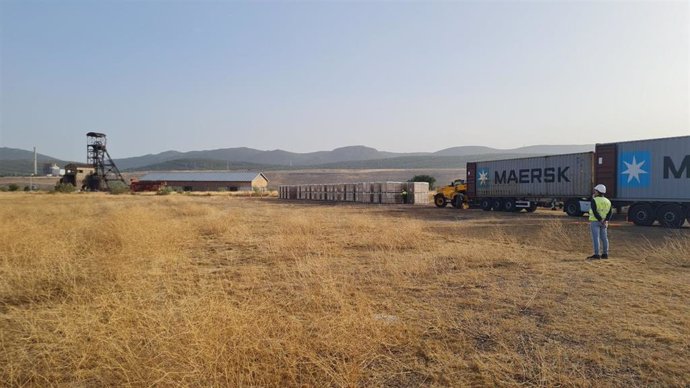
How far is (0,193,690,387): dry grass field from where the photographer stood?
13.4ft

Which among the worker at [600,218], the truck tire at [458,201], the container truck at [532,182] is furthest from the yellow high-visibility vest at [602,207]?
the truck tire at [458,201]

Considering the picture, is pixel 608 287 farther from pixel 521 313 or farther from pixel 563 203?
pixel 563 203

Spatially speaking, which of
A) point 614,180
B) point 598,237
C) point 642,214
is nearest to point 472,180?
point 614,180

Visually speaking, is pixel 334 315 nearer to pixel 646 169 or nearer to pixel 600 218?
pixel 600 218

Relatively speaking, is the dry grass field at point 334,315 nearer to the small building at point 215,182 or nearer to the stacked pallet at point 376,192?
the stacked pallet at point 376,192

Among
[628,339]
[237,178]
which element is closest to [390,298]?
[628,339]

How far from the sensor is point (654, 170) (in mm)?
18922

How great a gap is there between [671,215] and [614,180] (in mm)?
2893

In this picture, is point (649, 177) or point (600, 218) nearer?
point (600, 218)

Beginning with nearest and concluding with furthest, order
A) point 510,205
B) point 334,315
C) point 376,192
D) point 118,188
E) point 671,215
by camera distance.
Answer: point 334,315, point 671,215, point 510,205, point 376,192, point 118,188

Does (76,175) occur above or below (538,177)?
above

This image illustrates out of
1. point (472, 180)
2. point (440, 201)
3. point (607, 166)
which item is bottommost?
point (440, 201)

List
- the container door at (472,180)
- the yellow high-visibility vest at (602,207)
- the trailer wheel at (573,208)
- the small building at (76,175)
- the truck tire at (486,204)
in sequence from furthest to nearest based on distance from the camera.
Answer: the small building at (76,175) < the container door at (472,180) < the truck tire at (486,204) < the trailer wheel at (573,208) < the yellow high-visibility vest at (602,207)

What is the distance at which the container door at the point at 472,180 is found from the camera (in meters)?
30.6
